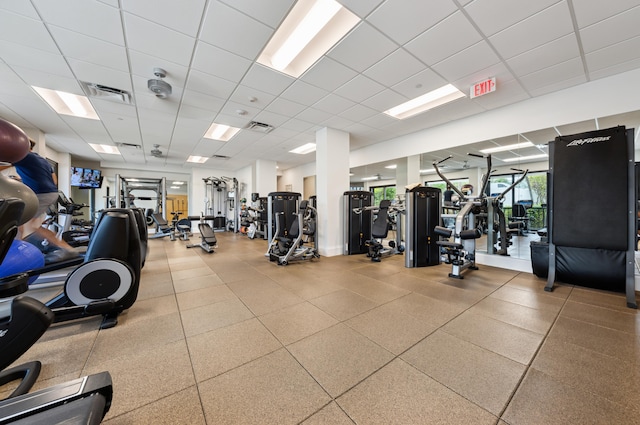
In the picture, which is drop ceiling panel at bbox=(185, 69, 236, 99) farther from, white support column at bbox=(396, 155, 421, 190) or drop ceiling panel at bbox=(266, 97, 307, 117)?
white support column at bbox=(396, 155, 421, 190)

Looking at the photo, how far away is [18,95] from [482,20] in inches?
277

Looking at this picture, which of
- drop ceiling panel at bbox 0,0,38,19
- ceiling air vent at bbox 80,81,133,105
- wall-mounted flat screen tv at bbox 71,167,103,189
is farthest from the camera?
wall-mounted flat screen tv at bbox 71,167,103,189

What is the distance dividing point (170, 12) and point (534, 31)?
386cm

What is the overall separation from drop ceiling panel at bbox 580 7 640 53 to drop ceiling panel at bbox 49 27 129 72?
537 centimetres

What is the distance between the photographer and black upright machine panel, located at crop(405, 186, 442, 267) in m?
4.25

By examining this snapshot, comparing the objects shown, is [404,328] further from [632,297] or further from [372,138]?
[372,138]

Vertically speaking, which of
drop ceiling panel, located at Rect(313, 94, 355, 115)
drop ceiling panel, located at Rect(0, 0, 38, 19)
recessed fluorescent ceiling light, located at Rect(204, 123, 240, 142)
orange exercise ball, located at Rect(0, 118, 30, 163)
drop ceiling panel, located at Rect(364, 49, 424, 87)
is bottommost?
orange exercise ball, located at Rect(0, 118, 30, 163)

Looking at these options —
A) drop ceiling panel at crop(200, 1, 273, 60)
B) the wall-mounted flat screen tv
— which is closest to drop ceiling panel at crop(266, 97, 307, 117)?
drop ceiling panel at crop(200, 1, 273, 60)

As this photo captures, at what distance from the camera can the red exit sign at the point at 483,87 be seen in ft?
11.3

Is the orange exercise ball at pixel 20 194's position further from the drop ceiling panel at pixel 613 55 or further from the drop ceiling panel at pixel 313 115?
the drop ceiling panel at pixel 613 55

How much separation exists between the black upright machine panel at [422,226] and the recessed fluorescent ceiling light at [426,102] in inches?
63.3

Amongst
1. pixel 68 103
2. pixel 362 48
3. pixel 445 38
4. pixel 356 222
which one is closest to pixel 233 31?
pixel 362 48

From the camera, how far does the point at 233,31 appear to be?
254 cm

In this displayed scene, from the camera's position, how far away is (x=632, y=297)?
8.21 ft
